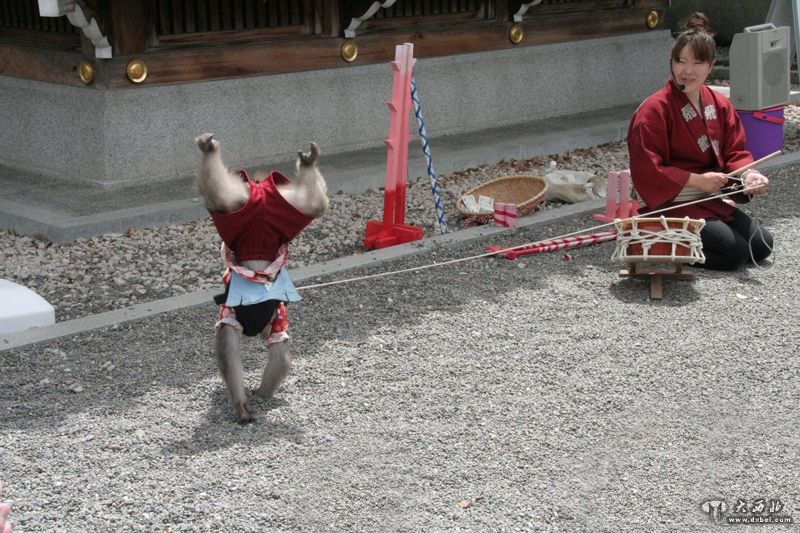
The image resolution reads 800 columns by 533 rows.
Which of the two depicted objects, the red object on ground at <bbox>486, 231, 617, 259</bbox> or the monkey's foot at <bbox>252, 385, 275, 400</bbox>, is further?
the red object on ground at <bbox>486, 231, 617, 259</bbox>

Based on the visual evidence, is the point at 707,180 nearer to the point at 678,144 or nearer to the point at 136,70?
the point at 678,144

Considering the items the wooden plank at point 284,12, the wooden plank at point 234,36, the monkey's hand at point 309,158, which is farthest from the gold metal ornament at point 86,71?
the monkey's hand at point 309,158

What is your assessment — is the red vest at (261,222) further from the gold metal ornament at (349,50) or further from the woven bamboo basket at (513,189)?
the gold metal ornament at (349,50)

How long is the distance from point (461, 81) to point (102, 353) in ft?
18.0

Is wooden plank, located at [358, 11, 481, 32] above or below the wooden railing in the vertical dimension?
below

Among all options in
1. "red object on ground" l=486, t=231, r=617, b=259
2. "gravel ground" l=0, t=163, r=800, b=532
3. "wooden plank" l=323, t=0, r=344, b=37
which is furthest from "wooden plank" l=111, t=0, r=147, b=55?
"red object on ground" l=486, t=231, r=617, b=259

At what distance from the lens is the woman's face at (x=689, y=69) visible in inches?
224

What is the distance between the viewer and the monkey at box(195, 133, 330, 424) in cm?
398

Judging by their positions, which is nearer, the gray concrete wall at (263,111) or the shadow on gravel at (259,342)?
the shadow on gravel at (259,342)

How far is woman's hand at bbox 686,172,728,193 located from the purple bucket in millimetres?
2926

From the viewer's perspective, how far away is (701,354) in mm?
4828

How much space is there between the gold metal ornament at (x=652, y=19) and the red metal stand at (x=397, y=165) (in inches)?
217

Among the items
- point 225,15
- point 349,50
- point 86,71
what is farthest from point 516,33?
point 86,71

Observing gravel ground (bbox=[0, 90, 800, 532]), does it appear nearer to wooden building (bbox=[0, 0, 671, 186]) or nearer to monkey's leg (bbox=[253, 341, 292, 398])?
monkey's leg (bbox=[253, 341, 292, 398])
